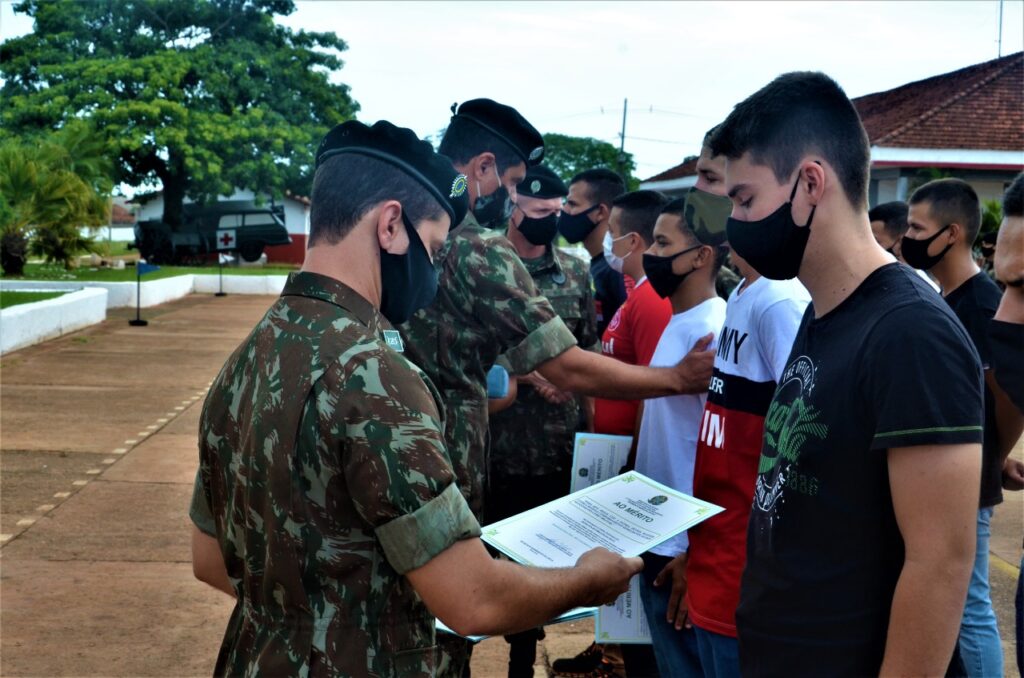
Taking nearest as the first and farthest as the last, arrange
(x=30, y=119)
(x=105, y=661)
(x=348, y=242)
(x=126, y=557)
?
(x=348, y=242)
(x=105, y=661)
(x=126, y=557)
(x=30, y=119)

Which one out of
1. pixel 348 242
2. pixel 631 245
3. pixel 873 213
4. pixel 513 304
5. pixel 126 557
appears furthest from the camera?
pixel 873 213

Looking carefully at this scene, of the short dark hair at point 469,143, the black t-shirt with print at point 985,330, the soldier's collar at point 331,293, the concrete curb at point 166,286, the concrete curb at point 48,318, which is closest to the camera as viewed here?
the soldier's collar at point 331,293

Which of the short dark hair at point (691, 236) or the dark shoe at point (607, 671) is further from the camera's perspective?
the dark shoe at point (607, 671)

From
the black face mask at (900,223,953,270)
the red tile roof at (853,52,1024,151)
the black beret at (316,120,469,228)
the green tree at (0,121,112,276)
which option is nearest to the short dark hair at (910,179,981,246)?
the black face mask at (900,223,953,270)

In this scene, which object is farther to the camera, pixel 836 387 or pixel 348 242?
pixel 348 242

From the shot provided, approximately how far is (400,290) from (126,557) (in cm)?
442

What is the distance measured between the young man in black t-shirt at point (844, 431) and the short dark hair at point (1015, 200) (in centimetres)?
119

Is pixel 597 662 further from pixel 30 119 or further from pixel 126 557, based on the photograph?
pixel 30 119

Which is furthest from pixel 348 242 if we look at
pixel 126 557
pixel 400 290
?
pixel 126 557

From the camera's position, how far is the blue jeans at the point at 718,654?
2.56 meters

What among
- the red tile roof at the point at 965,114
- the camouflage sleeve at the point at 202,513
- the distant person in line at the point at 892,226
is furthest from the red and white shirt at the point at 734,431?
the red tile roof at the point at 965,114

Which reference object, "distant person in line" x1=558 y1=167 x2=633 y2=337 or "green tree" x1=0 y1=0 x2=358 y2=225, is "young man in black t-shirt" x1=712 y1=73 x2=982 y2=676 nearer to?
"distant person in line" x1=558 y1=167 x2=633 y2=337

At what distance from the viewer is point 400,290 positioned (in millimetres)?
1896

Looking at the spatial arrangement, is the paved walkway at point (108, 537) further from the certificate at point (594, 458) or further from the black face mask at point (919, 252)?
the black face mask at point (919, 252)
